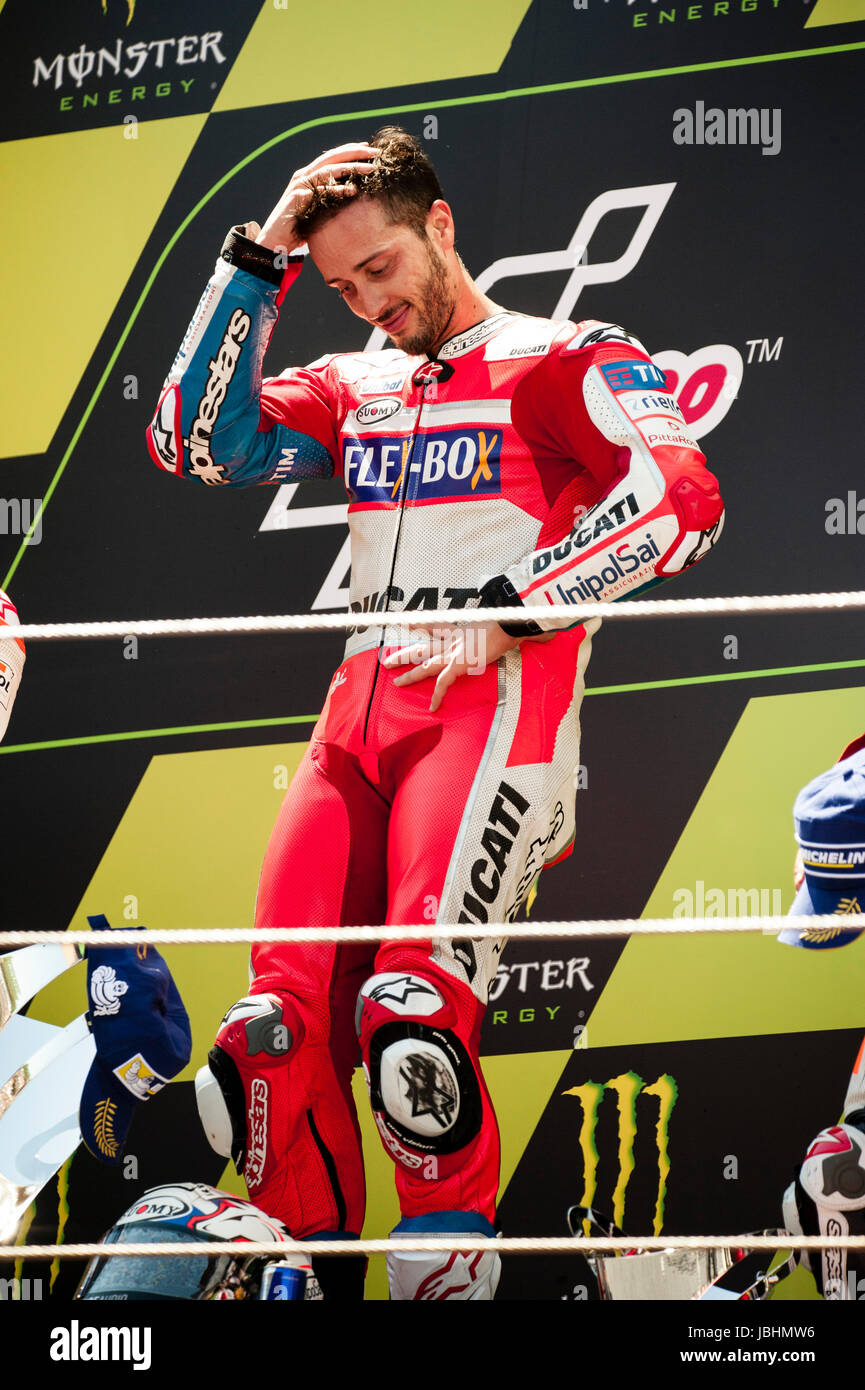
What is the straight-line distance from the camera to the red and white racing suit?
4.41 ft

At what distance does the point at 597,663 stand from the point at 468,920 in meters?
0.89

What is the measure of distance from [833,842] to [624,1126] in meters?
0.83

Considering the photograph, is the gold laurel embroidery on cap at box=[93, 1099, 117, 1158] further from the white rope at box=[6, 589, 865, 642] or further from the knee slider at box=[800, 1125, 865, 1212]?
the knee slider at box=[800, 1125, 865, 1212]

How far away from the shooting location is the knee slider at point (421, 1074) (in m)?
1.30

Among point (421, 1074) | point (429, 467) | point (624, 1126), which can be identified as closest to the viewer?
point (421, 1074)

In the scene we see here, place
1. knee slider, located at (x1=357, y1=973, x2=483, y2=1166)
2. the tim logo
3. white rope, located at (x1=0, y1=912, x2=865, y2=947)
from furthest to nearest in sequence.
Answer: the tim logo, knee slider, located at (x1=357, y1=973, x2=483, y2=1166), white rope, located at (x1=0, y1=912, x2=865, y2=947)

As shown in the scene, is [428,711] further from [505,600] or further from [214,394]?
[214,394]

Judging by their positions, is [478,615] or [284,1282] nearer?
[478,615]

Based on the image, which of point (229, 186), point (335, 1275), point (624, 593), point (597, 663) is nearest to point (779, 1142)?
point (597, 663)

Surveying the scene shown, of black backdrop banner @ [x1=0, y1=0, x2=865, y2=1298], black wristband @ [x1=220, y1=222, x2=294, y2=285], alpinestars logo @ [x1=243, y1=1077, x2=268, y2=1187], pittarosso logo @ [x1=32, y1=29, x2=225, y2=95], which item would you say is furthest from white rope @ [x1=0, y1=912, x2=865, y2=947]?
pittarosso logo @ [x1=32, y1=29, x2=225, y2=95]

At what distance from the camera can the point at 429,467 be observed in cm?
153

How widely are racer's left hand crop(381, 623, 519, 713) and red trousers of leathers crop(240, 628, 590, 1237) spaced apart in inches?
0.7

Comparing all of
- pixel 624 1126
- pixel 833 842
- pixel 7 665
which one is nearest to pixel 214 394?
pixel 7 665
